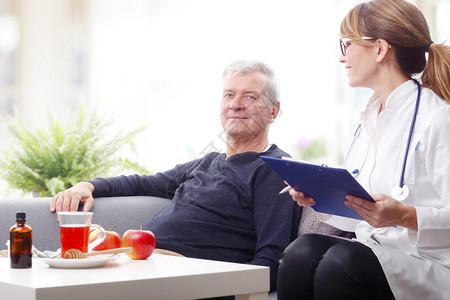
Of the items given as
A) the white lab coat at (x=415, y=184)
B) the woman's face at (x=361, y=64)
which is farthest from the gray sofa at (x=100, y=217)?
the woman's face at (x=361, y=64)

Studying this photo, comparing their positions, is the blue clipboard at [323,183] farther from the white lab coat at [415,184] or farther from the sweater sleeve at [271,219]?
the sweater sleeve at [271,219]

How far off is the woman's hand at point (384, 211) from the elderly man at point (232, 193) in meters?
0.57

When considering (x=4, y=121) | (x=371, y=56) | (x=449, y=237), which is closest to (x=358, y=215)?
(x=449, y=237)

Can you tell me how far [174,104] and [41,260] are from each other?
11.0 feet

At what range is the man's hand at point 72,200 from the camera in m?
2.17

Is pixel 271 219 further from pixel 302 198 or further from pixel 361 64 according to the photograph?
pixel 361 64

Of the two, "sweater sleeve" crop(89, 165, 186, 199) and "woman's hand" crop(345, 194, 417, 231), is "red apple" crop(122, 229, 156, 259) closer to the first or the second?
"woman's hand" crop(345, 194, 417, 231)

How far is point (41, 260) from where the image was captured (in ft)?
4.67

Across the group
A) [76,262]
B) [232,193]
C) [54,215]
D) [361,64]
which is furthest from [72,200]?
[361,64]

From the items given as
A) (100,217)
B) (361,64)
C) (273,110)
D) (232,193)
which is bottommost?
(100,217)

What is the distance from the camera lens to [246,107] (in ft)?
7.73

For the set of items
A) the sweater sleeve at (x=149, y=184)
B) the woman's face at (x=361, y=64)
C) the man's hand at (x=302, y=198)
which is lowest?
the sweater sleeve at (x=149, y=184)

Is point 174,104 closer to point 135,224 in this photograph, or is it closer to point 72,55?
point 72,55

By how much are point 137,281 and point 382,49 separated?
3.26ft
